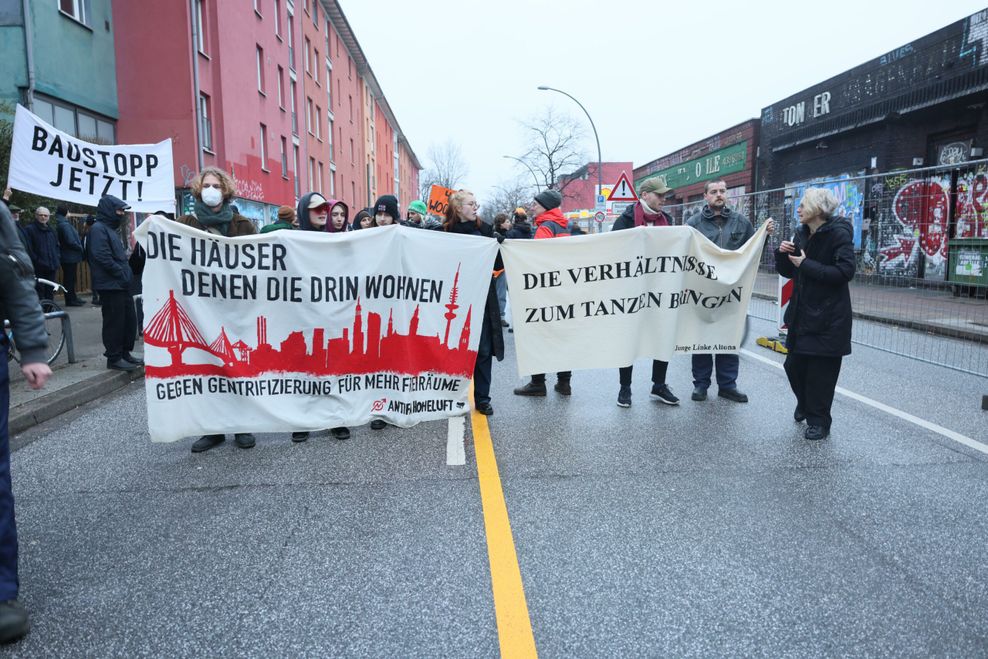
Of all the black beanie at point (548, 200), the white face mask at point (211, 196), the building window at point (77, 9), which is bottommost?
the white face mask at point (211, 196)

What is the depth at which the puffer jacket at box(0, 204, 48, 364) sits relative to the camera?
2766mm

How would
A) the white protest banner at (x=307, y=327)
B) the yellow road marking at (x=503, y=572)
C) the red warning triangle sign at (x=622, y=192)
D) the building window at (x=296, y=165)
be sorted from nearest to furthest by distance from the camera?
1. the yellow road marking at (x=503, y=572)
2. the white protest banner at (x=307, y=327)
3. the red warning triangle sign at (x=622, y=192)
4. the building window at (x=296, y=165)

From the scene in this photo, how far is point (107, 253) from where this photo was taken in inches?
289

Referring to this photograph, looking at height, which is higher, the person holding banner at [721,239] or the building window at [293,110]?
the building window at [293,110]

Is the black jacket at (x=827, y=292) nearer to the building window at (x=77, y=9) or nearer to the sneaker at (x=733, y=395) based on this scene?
the sneaker at (x=733, y=395)

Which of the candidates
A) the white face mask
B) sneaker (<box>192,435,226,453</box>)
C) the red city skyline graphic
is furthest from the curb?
the white face mask

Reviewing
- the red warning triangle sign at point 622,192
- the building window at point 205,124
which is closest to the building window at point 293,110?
the building window at point 205,124

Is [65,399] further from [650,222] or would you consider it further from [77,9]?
[77,9]

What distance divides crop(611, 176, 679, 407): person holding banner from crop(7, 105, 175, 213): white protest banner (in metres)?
5.25

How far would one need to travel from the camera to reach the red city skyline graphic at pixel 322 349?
476cm

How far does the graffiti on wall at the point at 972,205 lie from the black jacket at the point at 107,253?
27.8 ft

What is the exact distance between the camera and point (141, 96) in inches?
707

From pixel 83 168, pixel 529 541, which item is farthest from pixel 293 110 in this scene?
pixel 529 541

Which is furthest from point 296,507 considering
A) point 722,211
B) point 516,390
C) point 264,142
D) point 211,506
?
point 264,142
